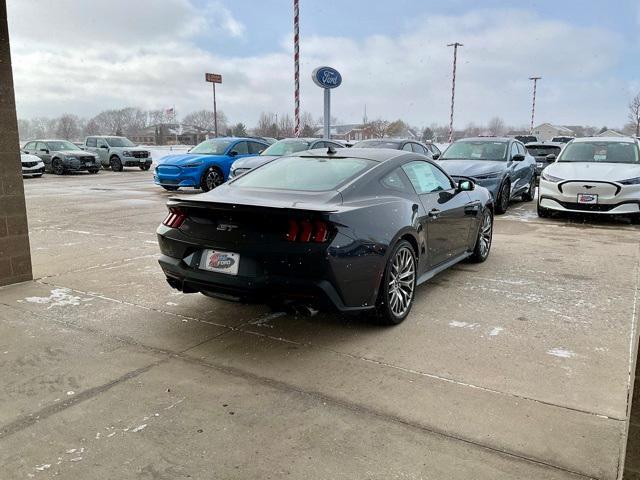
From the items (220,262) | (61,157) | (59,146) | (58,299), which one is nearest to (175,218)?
(220,262)

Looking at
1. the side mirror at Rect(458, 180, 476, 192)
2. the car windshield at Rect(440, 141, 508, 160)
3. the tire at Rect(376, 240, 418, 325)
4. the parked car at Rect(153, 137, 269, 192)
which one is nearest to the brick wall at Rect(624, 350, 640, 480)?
the tire at Rect(376, 240, 418, 325)

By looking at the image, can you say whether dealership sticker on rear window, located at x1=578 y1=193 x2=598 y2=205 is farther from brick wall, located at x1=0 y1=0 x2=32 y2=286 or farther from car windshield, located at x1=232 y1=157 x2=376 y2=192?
brick wall, located at x1=0 y1=0 x2=32 y2=286

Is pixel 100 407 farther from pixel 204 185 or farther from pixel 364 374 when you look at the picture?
pixel 204 185

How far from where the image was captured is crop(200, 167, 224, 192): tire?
13.4m

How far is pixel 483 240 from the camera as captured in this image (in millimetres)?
6383

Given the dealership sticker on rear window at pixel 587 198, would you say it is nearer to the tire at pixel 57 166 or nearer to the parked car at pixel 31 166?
the parked car at pixel 31 166

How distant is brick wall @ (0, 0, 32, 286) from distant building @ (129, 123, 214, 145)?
6804cm

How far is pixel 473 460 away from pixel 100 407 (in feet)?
6.68

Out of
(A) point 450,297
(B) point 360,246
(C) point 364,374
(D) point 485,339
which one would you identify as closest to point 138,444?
(C) point 364,374

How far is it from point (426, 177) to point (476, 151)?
22.9 ft

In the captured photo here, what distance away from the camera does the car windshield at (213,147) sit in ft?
47.0

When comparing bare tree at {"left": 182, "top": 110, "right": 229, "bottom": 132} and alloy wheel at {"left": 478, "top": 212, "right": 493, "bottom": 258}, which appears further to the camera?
bare tree at {"left": 182, "top": 110, "right": 229, "bottom": 132}

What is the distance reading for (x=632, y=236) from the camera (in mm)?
8250

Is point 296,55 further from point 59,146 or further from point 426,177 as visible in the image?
point 426,177
